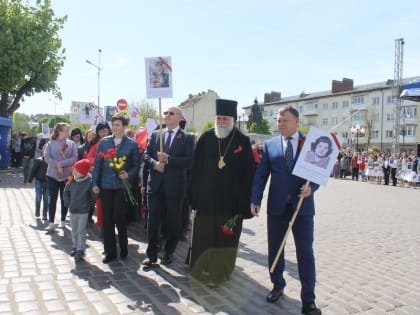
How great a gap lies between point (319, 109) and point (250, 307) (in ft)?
242

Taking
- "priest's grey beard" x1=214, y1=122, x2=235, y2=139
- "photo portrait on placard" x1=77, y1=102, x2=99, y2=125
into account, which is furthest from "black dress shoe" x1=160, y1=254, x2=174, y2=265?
"photo portrait on placard" x1=77, y1=102, x2=99, y2=125

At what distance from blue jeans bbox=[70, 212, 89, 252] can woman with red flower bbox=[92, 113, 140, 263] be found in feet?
1.24

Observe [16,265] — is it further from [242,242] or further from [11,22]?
[11,22]

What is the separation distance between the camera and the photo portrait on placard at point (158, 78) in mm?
5613

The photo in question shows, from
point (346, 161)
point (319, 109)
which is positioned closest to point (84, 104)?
point (346, 161)

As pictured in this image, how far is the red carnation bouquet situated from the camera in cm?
452

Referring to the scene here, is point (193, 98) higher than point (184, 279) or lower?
higher

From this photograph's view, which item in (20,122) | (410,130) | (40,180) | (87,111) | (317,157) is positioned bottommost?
(40,180)

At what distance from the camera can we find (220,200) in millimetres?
4691

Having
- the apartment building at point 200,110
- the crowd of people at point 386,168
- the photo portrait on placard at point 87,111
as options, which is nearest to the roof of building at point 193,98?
the apartment building at point 200,110

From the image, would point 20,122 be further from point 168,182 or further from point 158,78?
point 168,182

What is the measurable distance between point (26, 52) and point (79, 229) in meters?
20.8

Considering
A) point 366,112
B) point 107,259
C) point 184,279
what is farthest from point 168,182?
point 366,112

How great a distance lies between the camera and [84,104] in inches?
624
